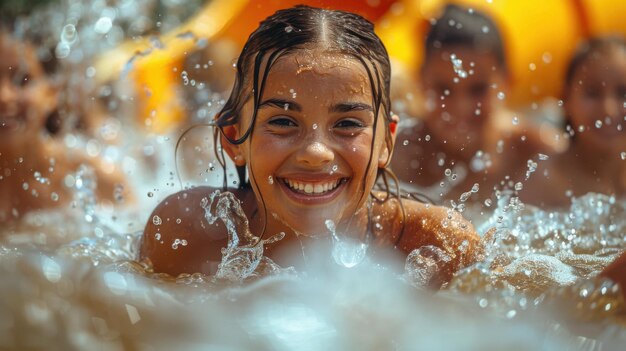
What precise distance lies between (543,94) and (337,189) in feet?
9.65

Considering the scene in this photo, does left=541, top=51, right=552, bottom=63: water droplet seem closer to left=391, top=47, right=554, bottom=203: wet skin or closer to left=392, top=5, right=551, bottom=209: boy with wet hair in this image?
left=392, top=5, right=551, bottom=209: boy with wet hair

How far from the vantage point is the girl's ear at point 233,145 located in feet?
7.36

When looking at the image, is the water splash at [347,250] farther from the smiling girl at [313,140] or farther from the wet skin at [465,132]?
the wet skin at [465,132]

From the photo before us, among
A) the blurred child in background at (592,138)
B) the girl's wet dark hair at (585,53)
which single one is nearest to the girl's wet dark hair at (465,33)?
the girl's wet dark hair at (585,53)

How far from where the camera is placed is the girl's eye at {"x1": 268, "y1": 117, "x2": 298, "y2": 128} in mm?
2049

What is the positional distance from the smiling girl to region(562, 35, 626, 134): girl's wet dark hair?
2042 mm

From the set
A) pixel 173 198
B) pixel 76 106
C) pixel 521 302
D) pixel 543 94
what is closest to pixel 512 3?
pixel 543 94

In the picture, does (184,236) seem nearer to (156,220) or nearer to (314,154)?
(156,220)

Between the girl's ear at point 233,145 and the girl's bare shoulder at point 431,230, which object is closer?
the girl's ear at point 233,145

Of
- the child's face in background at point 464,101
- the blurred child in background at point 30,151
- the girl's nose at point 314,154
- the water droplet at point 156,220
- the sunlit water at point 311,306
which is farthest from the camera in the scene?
the child's face in background at point 464,101

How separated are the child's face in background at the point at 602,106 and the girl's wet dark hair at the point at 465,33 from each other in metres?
0.49

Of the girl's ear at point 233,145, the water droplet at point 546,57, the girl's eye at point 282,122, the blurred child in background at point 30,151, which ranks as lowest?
the blurred child in background at point 30,151

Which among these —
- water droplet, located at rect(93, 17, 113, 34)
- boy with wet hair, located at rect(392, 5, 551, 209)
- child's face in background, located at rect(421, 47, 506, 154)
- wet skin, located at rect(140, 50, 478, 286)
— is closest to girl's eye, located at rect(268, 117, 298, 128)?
wet skin, located at rect(140, 50, 478, 286)

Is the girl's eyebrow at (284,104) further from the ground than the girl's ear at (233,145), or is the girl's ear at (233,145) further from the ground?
the girl's eyebrow at (284,104)
